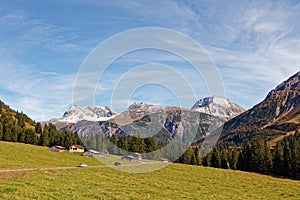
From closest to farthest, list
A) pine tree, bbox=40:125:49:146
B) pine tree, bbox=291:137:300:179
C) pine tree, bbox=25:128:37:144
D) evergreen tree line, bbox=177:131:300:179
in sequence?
pine tree, bbox=291:137:300:179 < evergreen tree line, bbox=177:131:300:179 < pine tree, bbox=25:128:37:144 < pine tree, bbox=40:125:49:146

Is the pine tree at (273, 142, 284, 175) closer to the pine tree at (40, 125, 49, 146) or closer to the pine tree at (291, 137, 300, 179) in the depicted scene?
the pine tree at (291, 137, 300, 179)

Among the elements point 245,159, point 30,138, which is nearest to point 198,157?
point 245,159

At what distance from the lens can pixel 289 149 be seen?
97.2 meters

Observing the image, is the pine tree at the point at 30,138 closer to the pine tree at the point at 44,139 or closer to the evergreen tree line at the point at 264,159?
the pine tree at the point at 44,139

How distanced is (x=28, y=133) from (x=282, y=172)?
4071 inches

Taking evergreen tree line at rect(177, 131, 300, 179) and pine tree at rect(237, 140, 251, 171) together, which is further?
pine tree at rect(237, 140, 251, 171)

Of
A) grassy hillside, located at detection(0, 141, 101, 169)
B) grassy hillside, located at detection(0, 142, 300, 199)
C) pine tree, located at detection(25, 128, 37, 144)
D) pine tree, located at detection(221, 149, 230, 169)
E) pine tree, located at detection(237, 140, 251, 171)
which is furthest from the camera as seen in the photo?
pine tree, located at detection(25, 128, 37, 144)

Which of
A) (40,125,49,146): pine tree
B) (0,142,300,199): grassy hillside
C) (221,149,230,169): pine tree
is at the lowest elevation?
(0,142,300,199): grassy hillside

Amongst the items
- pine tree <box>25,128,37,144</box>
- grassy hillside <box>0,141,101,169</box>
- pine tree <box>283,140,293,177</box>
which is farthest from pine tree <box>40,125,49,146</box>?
pine tree <box>283,140,293,177</box>

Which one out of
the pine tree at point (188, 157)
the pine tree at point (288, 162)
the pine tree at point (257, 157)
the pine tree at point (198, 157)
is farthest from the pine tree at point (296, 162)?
the pine tree at point (188, 157)

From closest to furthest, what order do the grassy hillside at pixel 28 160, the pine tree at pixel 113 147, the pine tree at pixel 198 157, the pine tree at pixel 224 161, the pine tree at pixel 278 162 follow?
the grassy hillside at pixel 28 160, the pine tree at pixel 278 162, the pine tree at pixel 224 161, the pine tree at pixel 198 157, the pine tree at pixel 113 147

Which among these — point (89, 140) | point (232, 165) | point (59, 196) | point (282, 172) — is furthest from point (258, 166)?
point (59, 196)

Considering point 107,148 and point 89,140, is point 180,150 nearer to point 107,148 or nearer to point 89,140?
point 107,148

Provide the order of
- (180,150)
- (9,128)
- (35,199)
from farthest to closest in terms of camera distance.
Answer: (180,150), (9,128), (35,199)
